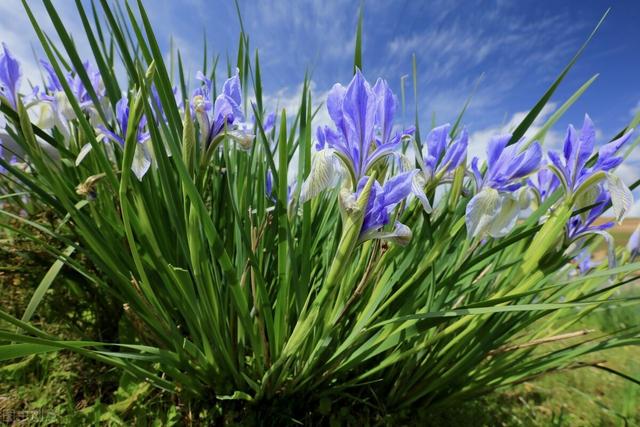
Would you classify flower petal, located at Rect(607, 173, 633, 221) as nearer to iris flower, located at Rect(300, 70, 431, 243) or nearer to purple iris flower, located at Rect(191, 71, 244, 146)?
iris flower, located at Rect(300, 70, 431, 243)

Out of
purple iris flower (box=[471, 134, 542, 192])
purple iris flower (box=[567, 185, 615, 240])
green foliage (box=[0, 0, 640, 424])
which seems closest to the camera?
green foliage (box=[0, 0, 640, 424])

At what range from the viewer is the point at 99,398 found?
992 millimetres

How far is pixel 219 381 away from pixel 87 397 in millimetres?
617

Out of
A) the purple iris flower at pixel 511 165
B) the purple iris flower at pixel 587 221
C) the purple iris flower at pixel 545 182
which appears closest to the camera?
the purple iris flower at pixel 511 165

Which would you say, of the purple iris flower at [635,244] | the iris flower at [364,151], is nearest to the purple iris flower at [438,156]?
the iris flower at [364,151]

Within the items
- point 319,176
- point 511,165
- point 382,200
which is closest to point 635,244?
point 511,165

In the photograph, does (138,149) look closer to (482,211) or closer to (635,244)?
(482,211)

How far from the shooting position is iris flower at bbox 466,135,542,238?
725 millimetres

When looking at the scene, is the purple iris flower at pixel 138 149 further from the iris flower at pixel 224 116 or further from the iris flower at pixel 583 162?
the iris flower at pixel 583 162

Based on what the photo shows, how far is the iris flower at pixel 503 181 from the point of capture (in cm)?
72

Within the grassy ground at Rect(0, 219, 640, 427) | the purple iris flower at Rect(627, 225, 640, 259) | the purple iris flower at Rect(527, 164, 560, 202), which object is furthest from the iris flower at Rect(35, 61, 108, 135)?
the purple iris flower at Rect(627, 225, 640, 259)

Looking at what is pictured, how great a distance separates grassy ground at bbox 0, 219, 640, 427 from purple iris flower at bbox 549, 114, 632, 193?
83 centimetres

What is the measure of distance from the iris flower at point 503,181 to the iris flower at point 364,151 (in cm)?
16

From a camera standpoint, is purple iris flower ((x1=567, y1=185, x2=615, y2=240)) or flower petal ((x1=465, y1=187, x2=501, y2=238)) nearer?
flower petal ((x1=465, y1=187, x2=501, y2=238))
